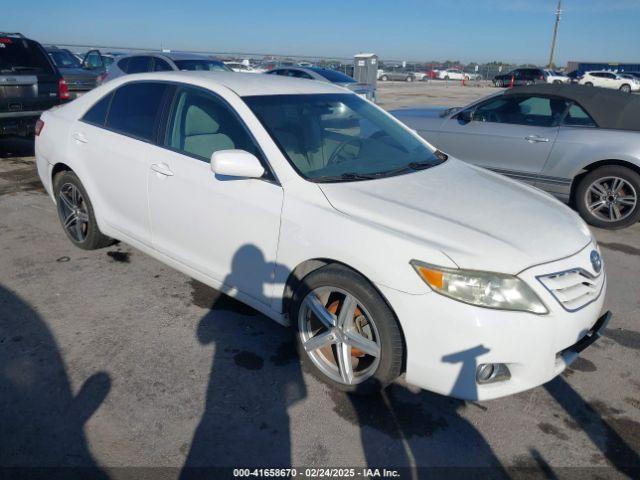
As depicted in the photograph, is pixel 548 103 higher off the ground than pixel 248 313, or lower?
higher

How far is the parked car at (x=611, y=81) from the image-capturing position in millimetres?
35969

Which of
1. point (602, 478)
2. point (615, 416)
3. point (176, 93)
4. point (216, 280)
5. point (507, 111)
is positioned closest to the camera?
point (602, 478)

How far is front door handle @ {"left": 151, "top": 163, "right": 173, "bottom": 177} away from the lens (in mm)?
3415

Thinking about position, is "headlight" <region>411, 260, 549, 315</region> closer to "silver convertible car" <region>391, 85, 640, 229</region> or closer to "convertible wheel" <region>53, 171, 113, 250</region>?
"convertible wheel" <region>53, 171, 113, 250</region>

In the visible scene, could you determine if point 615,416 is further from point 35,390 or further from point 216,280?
point 35,390

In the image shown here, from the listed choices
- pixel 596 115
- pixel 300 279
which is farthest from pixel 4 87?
pixel 596 115

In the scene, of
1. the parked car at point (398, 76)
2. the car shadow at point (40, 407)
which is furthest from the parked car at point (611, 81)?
the car shadow at point (40, 407)

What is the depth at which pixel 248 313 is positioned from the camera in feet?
12.1

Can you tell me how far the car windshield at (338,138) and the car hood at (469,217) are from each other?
0.20 m

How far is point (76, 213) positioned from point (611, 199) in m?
5.67

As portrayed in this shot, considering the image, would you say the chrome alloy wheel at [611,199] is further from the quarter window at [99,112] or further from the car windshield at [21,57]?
the car windshield at [21,57]

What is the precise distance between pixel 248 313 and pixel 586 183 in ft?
14.4

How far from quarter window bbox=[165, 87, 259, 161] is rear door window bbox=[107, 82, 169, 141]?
193mm

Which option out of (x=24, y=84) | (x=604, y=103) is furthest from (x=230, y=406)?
(x=24, y=84)
